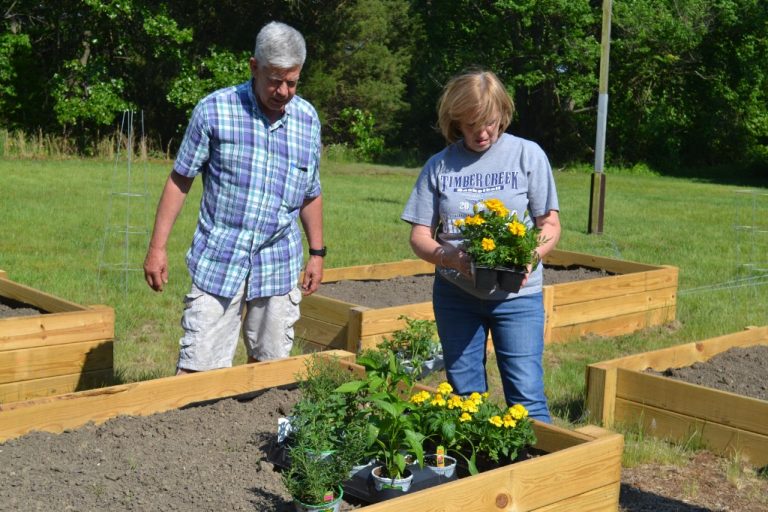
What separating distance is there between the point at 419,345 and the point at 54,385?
A: 2001 millimetres

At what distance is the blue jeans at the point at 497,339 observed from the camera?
12.4 ft

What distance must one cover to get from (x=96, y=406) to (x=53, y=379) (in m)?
1.61

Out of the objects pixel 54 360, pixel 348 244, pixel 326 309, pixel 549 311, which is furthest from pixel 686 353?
pixel 348 244

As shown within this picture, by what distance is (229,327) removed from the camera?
13.4 ft

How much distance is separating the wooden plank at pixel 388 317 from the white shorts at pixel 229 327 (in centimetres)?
184

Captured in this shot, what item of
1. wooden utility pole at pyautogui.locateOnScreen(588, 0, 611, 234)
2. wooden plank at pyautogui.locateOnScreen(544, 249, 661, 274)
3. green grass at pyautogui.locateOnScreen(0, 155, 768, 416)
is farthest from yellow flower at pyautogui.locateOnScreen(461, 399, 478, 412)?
wooden utility pole at pyautogui.locateOnScreen(588, 0, 611, 234)

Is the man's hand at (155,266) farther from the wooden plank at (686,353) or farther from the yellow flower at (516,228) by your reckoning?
the wooden plank at (686,353)

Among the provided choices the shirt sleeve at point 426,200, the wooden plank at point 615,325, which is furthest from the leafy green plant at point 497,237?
the wooden plank at point 615,325

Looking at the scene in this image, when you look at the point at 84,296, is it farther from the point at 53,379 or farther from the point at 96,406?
the point at 96,406

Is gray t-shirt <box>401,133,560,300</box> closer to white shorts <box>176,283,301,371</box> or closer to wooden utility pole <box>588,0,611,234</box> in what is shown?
white shorts <box>176,283,301,371</box>

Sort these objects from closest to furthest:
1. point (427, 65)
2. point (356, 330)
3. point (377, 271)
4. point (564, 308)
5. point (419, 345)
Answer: point (419, 345) < point (356, 330) < point (564, 308) < point (377, 271) < point (427, 65)

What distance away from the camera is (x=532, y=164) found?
3.71m

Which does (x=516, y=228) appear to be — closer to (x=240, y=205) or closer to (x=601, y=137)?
(x=240, y=205)

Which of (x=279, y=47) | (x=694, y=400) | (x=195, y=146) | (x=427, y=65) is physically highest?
(x=427, y=65)
